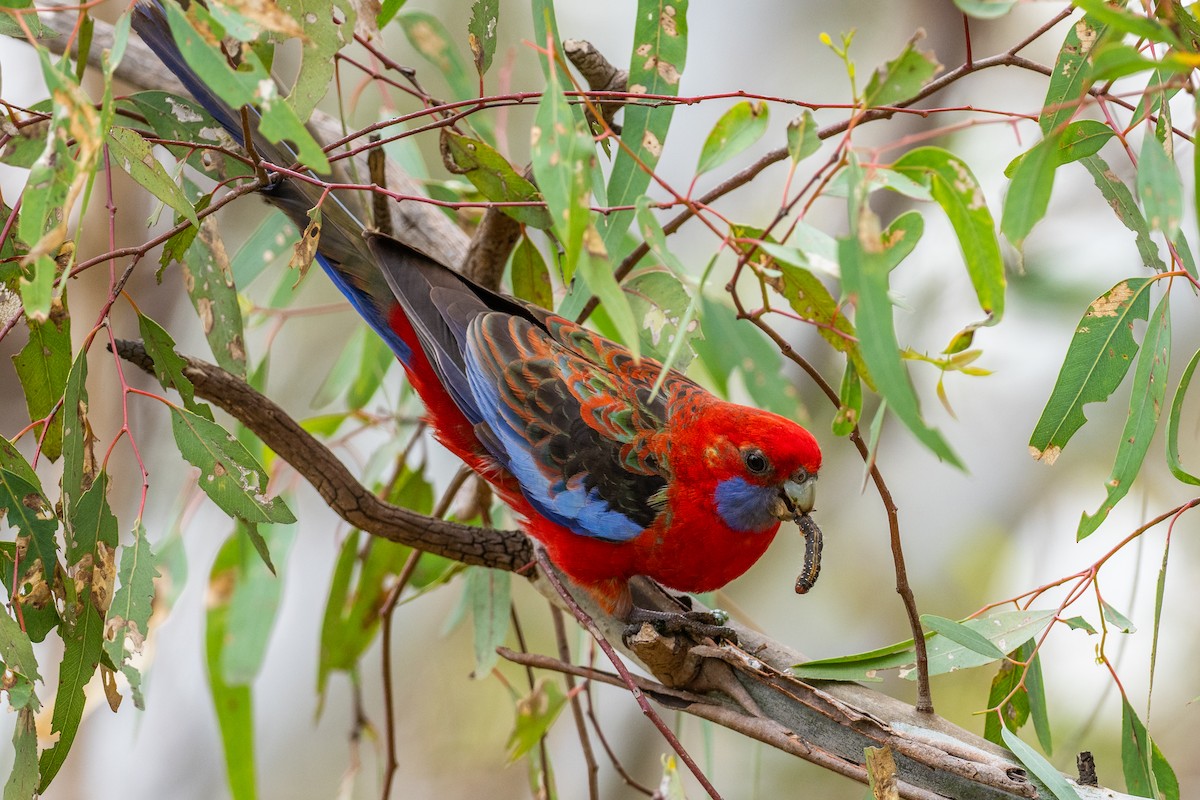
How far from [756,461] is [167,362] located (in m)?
1.16

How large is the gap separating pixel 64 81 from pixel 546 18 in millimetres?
686

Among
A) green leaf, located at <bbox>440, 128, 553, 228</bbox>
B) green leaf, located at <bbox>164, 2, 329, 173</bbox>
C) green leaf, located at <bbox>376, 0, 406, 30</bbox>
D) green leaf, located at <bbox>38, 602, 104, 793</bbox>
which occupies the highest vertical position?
green leaf, located at <bbox>376, 0, 406, 30</bbox>

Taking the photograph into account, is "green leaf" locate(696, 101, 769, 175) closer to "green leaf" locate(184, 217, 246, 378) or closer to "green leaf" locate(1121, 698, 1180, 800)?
"green leaf" locate(184, 217, 246, 378)

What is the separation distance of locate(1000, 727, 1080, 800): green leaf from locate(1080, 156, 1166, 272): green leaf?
0.80 meters

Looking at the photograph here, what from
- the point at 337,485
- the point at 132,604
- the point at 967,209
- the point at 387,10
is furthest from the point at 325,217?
the point at 967,209

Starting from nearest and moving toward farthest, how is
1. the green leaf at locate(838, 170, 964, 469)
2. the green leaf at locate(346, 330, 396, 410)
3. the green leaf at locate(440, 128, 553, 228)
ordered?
the green leaf at locate(838, 170, 964, 469) → the green leaf at locate(440, 128, 553, 228) → the green leaf at locate(346, 330, 396, 410)

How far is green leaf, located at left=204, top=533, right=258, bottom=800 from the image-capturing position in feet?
8.95

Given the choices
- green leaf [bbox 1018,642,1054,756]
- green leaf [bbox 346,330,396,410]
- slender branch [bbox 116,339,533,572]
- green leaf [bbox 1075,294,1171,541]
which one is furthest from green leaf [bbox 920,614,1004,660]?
green leaf [bbox 346,330,396,410]

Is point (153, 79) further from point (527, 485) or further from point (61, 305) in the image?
point (527, 485)

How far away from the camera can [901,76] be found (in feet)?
3.75

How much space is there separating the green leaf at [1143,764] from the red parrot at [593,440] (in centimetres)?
68

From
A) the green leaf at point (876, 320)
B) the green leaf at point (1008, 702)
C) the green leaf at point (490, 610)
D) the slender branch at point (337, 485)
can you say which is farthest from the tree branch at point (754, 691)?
the green leaf at point (876, 320)

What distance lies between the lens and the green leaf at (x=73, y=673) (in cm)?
154

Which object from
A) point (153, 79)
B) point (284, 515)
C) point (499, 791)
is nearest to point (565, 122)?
point (284, 515)
